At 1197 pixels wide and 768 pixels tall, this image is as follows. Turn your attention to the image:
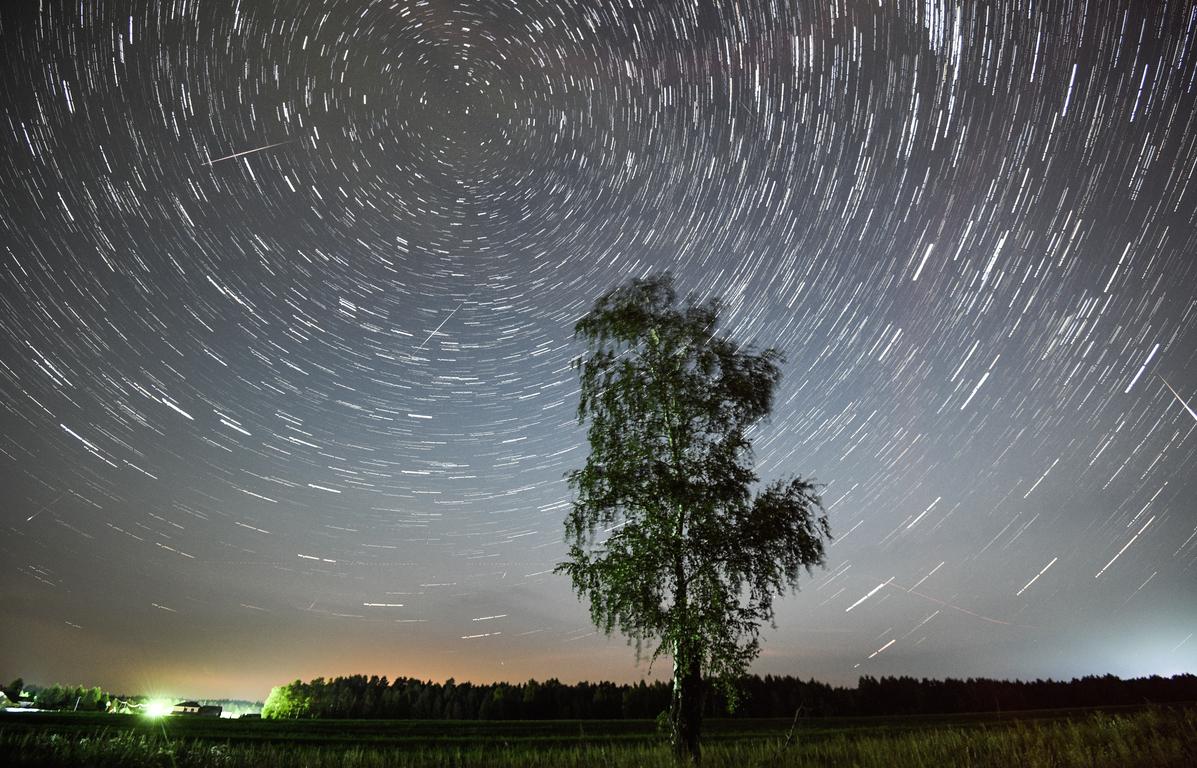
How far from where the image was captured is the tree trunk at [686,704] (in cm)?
1219

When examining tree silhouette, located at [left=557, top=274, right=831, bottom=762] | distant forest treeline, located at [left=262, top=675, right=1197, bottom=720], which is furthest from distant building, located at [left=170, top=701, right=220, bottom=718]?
tree silhouette, located at [left=557, top=274, right=831, bottom=762]

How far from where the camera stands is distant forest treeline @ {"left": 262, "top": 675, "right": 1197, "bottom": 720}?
7550 centimetres

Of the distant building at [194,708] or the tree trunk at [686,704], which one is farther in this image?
the distant building at [194,708]

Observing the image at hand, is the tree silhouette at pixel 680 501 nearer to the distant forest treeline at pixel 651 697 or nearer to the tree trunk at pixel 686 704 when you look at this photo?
the tree trunk at pixel 686 704

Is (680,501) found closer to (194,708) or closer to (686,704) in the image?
(686,704)

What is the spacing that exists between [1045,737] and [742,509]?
701 cm

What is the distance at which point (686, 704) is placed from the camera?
12516mm

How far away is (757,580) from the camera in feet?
45.6

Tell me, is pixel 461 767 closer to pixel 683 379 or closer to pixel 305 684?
pixel 683 379

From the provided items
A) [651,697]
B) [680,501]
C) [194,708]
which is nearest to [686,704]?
[680,501]

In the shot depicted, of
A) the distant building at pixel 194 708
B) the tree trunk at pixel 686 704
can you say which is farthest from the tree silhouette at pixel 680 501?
the distant building at pixel 194 708

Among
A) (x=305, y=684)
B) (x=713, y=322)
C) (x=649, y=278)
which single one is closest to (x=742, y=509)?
(x=713, y=322)

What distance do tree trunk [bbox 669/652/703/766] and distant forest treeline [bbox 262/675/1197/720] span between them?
65.7 m

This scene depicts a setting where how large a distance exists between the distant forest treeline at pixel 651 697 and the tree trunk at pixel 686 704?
6574cm
